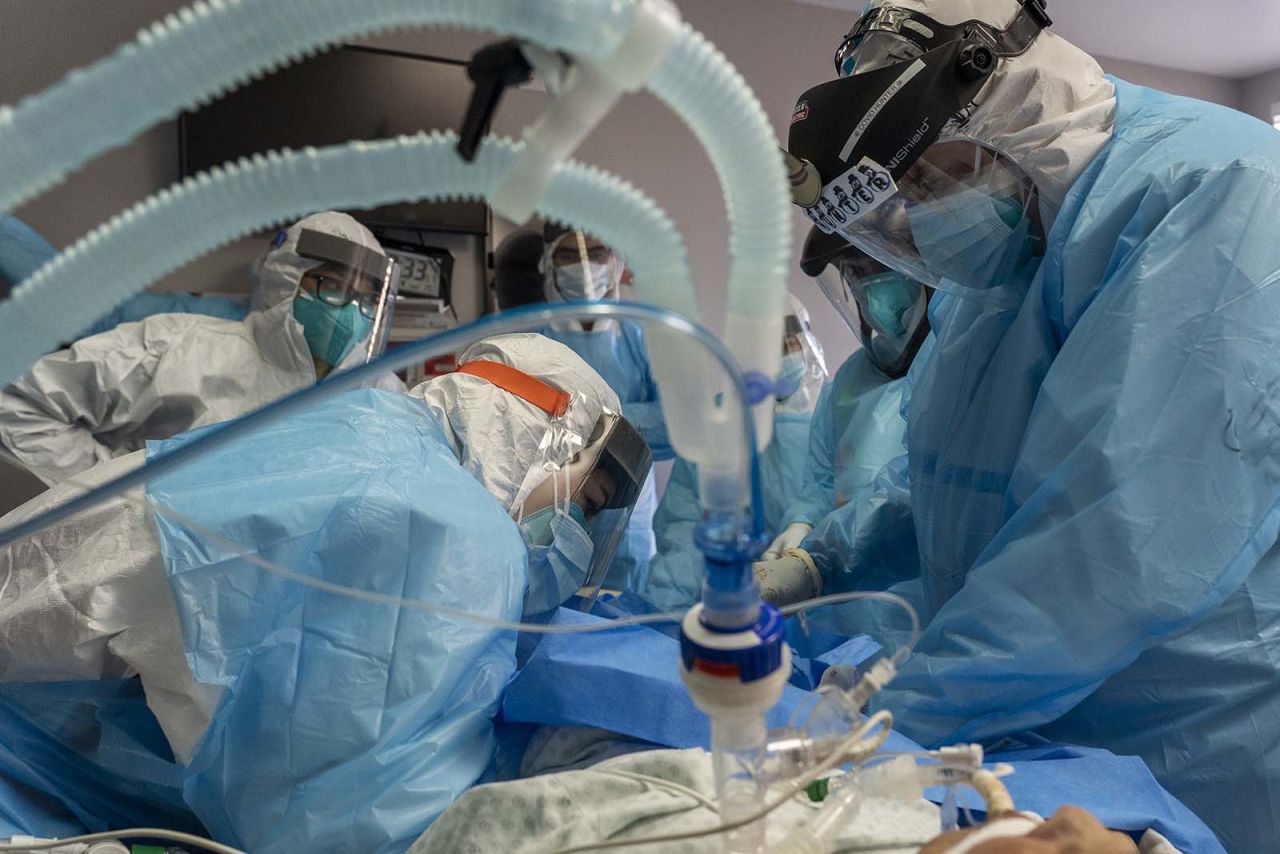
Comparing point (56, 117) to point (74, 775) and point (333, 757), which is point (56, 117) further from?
point (74, 775)

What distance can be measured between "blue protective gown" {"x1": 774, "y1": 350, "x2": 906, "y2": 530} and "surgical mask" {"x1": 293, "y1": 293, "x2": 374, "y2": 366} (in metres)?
1.30

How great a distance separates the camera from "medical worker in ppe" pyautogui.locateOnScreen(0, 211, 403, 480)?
215 cm

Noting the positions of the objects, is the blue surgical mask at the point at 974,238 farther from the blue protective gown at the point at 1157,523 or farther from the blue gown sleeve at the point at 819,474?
the blue gown sleeve at the point at 819,474

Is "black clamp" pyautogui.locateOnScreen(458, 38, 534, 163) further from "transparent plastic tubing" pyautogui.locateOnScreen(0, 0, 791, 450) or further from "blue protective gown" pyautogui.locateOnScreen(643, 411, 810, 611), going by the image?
"blue protective gown" pyautogui.locateOnScreen(643, 411, 810, 611)

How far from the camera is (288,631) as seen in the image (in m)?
0.88

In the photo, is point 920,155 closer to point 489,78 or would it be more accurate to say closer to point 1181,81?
point 489,78

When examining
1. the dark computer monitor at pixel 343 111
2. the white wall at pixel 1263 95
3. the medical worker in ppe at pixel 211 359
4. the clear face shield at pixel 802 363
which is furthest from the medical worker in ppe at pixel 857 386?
the white wall at pixel 1263 95

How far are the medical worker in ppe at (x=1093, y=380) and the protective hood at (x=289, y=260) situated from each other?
5.53 feet

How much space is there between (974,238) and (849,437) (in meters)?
0.98

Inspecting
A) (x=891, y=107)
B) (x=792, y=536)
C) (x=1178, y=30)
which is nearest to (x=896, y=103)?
(x=891, y=107)

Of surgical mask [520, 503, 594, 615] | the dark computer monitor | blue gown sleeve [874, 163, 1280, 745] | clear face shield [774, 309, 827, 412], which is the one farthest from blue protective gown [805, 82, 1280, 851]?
the dark computer monitor

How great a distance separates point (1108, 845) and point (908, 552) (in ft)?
3.99

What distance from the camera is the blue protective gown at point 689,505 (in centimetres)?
199

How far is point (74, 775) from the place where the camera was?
945mm
